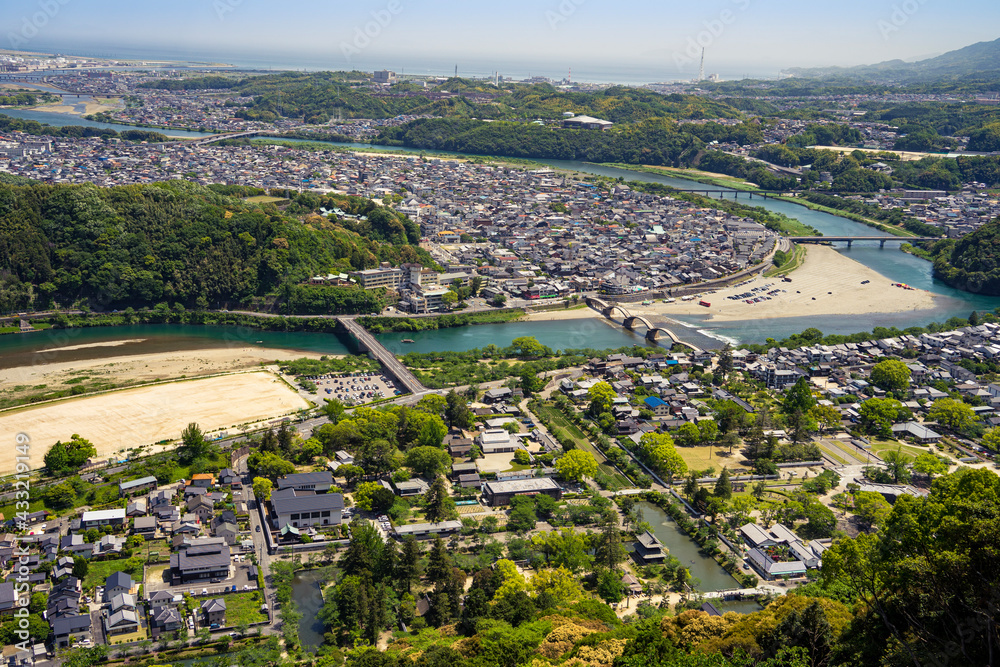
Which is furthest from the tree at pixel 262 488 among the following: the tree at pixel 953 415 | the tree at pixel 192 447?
the tree at pixel 953 415

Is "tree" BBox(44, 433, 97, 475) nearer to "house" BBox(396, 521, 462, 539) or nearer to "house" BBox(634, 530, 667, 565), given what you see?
"house" BBox(396, 521, 462, 539)

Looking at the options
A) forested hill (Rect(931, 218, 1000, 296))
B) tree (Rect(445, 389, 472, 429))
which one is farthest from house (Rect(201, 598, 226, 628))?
forested hill (Rect(931, 218, 1000, 296))

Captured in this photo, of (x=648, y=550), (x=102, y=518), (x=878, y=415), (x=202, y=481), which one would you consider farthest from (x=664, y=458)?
(x=102, y=518)

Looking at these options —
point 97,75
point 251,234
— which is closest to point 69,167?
point 251,234

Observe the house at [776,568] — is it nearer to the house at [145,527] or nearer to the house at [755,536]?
the house at [755,536]

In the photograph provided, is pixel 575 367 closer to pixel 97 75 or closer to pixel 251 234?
pixel 251 234

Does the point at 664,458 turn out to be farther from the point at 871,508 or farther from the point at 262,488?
the point at 262,488
